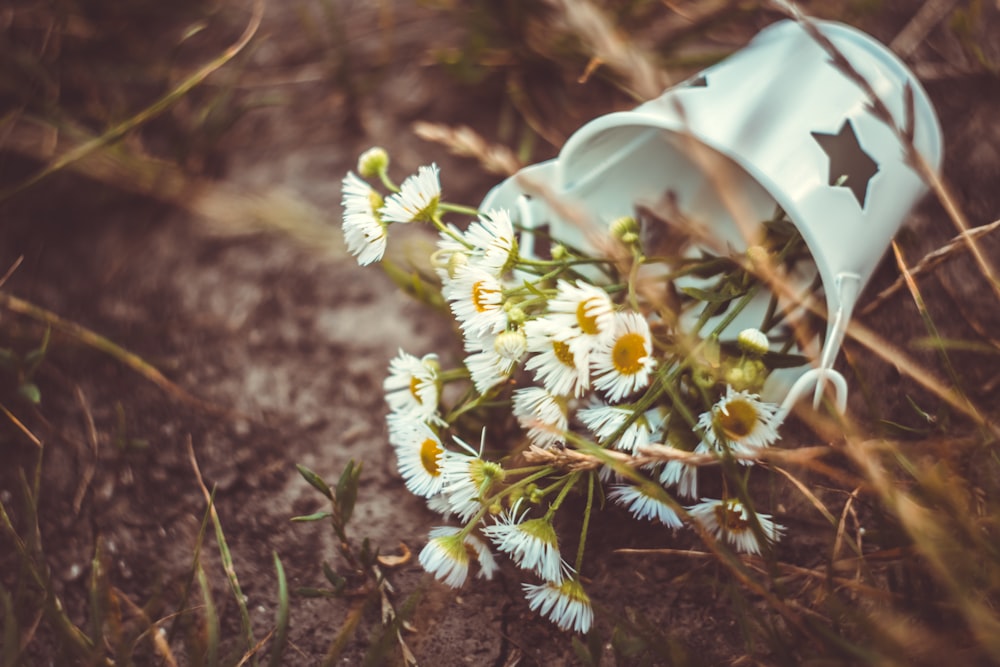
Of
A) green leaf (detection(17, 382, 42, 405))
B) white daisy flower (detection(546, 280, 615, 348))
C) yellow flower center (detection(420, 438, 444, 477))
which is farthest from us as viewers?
green leaf (detection(17, 382, 42, 405))

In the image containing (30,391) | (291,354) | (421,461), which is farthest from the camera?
(291,354)

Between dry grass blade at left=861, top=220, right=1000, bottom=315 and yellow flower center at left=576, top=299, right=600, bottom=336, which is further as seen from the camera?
dry grass blade at left=861, top=220, right=1000, bottom=315

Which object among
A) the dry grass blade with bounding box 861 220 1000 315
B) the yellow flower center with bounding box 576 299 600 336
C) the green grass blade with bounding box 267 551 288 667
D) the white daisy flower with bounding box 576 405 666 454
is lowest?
the green grass blade with bounding box 267 551 288 667

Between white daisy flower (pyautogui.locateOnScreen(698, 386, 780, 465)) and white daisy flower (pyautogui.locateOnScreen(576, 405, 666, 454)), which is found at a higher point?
white daisy flower (pyautogui.locateOnScreen(698, 386, 780, 465))

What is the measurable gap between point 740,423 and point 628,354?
0.38 ft

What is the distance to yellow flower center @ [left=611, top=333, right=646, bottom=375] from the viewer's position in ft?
1.92

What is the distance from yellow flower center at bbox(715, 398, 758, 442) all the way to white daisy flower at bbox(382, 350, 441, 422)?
24 centimetres

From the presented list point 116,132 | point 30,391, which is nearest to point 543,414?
point 30,391

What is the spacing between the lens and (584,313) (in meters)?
0.56

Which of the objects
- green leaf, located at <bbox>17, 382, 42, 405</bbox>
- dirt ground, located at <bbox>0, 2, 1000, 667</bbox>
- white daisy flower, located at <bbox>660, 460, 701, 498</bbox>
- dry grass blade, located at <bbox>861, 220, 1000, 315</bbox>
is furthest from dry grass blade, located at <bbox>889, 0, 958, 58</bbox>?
green leaf, located at <bbox>17, 382, 42, 405</bbox>

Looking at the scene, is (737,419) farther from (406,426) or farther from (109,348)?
(109,348)

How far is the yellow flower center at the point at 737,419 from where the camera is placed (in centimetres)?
61

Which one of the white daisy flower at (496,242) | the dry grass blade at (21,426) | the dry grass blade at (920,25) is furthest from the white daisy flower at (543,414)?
the dry grass blade at (920,25)

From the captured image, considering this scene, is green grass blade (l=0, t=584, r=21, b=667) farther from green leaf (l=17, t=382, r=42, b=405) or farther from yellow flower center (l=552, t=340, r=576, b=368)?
yellow flower center (l=552, t=340, r=576, b=368)
